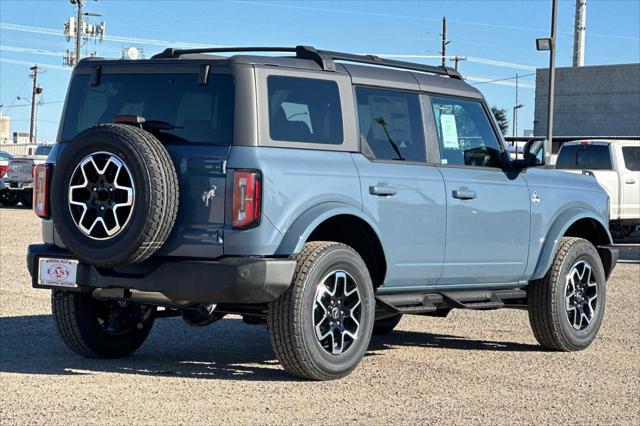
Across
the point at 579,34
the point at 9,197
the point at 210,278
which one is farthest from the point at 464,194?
the point at 579,34

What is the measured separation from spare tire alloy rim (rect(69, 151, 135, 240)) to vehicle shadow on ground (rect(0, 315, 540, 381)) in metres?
1.11

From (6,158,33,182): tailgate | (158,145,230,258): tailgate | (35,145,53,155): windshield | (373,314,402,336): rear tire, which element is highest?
(35,145,53,155): windshield

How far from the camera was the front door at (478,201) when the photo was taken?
29.3ft

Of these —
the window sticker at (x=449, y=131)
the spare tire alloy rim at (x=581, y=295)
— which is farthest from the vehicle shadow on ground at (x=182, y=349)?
the window sticker at (x=449, y=131)

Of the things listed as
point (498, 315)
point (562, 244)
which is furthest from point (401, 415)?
point (498, 315)

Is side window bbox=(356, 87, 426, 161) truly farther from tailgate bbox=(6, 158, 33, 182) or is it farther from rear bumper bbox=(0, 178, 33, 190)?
rear bumper bbox=(0, 178, 33, 190)

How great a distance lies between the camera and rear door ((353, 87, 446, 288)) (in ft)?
27.2

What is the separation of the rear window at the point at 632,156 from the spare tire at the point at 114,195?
694 inches

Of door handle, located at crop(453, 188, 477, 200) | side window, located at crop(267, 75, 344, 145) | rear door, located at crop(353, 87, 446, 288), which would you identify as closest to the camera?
side window, located at crop(267, 75, 344, 145)

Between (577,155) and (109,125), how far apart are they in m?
17.4

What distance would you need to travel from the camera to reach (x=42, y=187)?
820cm

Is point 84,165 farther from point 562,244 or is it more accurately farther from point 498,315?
point 498,315

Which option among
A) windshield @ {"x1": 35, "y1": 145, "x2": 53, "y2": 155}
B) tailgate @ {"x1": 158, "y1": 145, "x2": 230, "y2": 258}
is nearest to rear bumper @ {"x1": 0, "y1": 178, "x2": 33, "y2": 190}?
windshield @ {"x1": 35, "y1": 145, "x2": 53, "y2": 155}

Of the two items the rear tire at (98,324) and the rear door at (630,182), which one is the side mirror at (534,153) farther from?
the rear door at (630,182)
